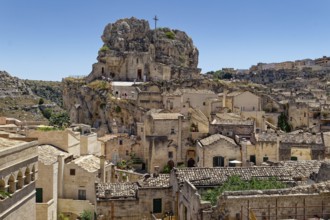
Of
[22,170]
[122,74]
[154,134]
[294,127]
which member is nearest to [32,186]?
[22,170]

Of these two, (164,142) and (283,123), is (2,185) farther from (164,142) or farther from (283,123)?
(283,123)

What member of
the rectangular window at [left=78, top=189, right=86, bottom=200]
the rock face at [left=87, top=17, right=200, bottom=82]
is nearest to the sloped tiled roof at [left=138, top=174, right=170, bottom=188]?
the rectangular window at [left=78, top=189, right=86, bottom=200]

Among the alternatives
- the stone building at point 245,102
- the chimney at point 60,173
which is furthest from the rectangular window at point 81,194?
the stone building at point 245,102

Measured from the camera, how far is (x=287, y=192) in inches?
793

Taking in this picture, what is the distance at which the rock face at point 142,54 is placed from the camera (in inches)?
3263

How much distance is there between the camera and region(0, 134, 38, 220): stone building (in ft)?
62.0

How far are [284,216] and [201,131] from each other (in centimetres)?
3405

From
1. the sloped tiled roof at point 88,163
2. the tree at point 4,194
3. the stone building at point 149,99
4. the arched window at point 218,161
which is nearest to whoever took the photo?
the tree at point 4,194

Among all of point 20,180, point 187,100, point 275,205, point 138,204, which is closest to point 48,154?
point 138,204

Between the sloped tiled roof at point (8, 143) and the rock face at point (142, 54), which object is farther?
the rock face at point (142, 54)

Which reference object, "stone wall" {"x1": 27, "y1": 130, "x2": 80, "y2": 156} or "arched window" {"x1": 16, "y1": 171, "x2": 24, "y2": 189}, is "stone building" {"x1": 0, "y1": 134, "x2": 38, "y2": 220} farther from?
"stone wall" {"x1": 27, "y1": 130, "x2": 80, "y2": 156}

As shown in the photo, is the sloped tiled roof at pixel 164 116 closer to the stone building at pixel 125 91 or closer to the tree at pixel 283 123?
the stone building at pixel 125 91

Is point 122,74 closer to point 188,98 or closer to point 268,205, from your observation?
point 188,98

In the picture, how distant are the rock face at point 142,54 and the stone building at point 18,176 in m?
59.3
